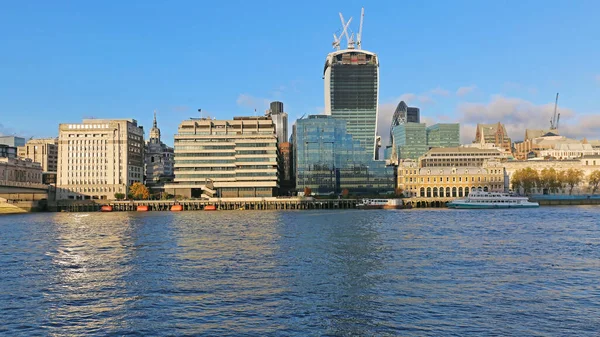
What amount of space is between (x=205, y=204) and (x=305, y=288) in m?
151

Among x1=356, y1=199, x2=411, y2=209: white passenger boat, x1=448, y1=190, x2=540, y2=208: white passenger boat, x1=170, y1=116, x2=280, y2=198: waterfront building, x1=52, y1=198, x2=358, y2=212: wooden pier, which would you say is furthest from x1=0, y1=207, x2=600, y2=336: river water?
x1=170, y1=116, x2=280, y2=198: waterfront building

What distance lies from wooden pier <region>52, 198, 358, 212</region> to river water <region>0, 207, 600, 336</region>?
119430 mm

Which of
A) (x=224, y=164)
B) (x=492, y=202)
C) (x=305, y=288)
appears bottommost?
(x=305, y=288)

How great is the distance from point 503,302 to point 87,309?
2453 cm

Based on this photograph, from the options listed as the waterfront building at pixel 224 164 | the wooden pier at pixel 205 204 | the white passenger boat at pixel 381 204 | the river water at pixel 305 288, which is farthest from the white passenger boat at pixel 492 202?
the river water at pixel 305 288

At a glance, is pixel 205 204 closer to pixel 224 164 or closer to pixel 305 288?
pixel 224 164

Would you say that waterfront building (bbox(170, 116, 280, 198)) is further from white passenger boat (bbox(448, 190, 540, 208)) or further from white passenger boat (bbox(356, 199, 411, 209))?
white passenger boat (bbox(448, 190, 540, 208))

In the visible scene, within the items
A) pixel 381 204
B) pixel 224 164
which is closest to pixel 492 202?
pixel 381 204

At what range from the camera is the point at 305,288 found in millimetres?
36062

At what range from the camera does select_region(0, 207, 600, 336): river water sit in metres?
27.7

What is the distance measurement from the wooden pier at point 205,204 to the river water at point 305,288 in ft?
392

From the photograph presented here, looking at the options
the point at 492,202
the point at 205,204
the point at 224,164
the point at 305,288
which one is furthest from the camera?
the point at 224,164

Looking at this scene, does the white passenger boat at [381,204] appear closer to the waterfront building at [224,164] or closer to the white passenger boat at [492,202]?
the white passenger boat at [492,202]

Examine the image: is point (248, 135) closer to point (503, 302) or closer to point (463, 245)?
point (463, 245)
